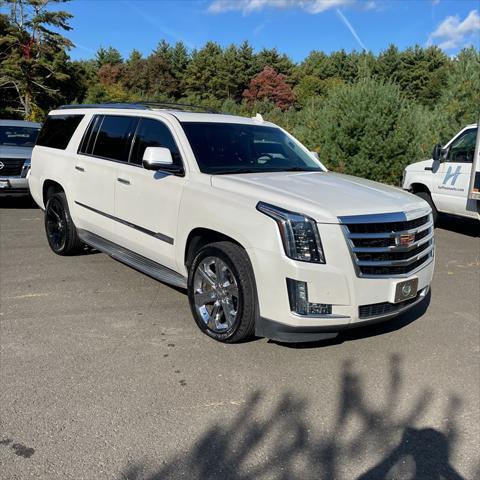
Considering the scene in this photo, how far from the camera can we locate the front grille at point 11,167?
10539 millimetres

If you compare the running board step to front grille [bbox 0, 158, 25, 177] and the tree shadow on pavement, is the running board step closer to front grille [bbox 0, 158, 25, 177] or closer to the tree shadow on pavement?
the tree shadow on pavement

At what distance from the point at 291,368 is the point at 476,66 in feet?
51.8

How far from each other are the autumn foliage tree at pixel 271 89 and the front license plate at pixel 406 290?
60902mm

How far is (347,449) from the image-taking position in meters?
2.88

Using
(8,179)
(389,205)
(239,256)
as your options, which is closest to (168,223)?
(239,256)

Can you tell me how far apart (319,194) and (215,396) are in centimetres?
169

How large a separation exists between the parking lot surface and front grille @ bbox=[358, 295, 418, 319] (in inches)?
17.3

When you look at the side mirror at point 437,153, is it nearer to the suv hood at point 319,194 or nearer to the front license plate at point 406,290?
the suv hood at point 319,194

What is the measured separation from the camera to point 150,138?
5090 mm

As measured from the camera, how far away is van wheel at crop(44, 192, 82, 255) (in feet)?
20.8

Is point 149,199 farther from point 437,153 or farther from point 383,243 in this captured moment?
point 437,153

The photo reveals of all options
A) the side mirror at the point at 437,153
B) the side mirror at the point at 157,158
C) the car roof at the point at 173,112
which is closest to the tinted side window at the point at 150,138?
the car roof at the point at 173,112

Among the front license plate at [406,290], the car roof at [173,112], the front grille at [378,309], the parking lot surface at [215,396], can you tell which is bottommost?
the parking lot surface at [215,396]

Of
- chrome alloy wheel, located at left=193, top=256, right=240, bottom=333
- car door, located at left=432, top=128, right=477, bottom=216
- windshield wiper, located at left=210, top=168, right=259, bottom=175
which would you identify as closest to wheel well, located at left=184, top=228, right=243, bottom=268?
chrome alloy wheel, located at left=193, top=256, right=240, bottom=333
